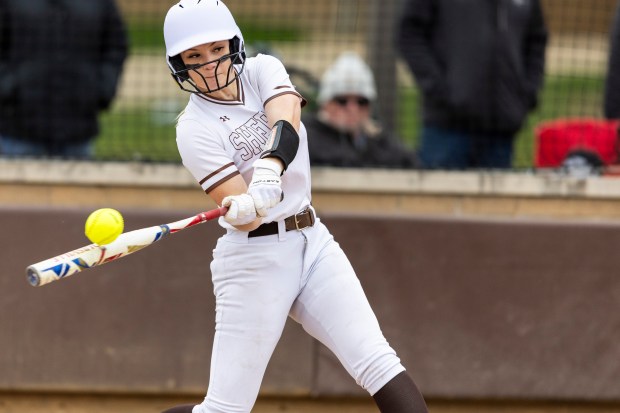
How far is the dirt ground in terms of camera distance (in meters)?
6.07

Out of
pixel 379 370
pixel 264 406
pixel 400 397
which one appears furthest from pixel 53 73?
pixel 400 397

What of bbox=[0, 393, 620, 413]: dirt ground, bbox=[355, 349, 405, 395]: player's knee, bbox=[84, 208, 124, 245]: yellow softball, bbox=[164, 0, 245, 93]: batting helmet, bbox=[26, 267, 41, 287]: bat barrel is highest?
bbox=[164, 0, 245, 93]: batting helmet

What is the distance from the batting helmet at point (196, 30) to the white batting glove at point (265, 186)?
1.24ft

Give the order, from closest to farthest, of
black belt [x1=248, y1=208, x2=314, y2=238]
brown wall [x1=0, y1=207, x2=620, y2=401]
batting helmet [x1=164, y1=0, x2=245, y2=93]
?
1. batting helmet [x1=164, y1=0, x2=245, y2=93]
2. black belt [x1=248, y1=208, x2=314, y2=238]
3. brown wall [x1=0, y1=207, x2=620, y2=401]

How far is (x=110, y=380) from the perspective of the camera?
5984mm

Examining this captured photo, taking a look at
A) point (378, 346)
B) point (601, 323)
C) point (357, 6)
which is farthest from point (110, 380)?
point (357, 6)

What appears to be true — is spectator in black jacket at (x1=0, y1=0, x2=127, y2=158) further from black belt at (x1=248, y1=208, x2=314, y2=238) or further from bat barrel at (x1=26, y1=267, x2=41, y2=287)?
bat barrel at (x1=26, y1=267, x2=41, y2=287)

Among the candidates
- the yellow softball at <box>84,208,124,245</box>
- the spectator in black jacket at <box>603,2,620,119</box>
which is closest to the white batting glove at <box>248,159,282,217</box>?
the yellow softball at <box>84,208,124,245</box>

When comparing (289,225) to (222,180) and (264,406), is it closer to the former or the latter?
(222,180)

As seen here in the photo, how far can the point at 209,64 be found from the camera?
14.0 feet

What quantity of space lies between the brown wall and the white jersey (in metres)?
1.55

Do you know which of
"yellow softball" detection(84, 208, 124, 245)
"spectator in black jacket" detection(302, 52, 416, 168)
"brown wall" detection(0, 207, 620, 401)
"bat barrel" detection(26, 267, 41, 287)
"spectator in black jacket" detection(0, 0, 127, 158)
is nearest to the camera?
"bat barrel" detection(26, 267, 41, 287)

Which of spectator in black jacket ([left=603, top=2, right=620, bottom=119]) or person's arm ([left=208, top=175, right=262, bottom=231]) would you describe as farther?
spectator in black jacket ([left=603, top=2, right=620, bottom=119])

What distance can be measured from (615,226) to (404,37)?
5.19ft
